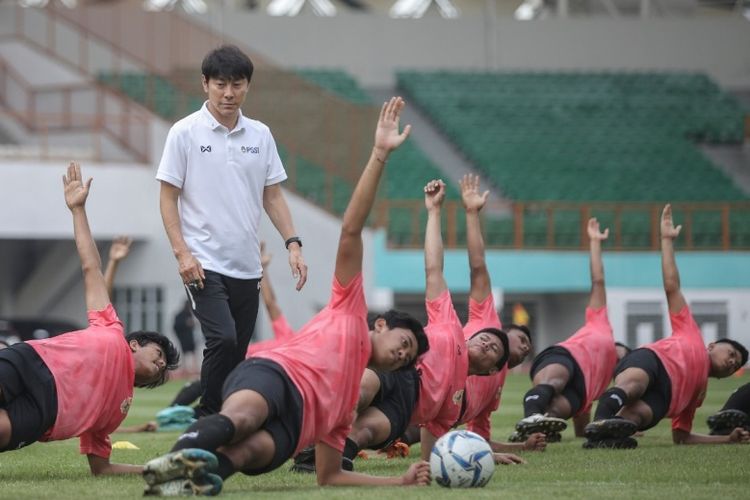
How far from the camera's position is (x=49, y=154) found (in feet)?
95.1

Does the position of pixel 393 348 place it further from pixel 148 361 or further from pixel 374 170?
pixel 148 361

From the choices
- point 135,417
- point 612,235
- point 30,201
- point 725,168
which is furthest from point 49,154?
point 725,168

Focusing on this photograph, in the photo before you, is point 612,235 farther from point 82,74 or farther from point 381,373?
point 381,373

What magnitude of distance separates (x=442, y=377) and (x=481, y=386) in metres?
1.34

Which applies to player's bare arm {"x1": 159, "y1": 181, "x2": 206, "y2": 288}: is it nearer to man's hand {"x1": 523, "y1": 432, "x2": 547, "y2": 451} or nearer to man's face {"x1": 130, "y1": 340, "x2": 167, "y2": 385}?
man's face {"x1": 130, "y1": 340, "x2": 167, "y2": 385}

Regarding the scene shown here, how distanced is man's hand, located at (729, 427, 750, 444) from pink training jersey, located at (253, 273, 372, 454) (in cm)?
471

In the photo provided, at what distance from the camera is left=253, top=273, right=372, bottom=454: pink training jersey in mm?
7105

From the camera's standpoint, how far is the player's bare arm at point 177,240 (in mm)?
7812

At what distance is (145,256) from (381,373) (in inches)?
843

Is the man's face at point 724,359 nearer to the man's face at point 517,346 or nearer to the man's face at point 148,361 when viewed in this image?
the man's face at point 517,346

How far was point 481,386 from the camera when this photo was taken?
10297mm

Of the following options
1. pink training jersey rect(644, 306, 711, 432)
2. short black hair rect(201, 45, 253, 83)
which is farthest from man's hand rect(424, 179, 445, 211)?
pink training jersey rect(644, 306, 711, 432)

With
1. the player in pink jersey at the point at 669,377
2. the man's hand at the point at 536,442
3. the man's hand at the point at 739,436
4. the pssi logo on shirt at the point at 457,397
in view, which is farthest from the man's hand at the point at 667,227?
the pssi logo on shirt at the point at 457,397

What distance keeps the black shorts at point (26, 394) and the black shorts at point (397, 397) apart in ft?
6.78
